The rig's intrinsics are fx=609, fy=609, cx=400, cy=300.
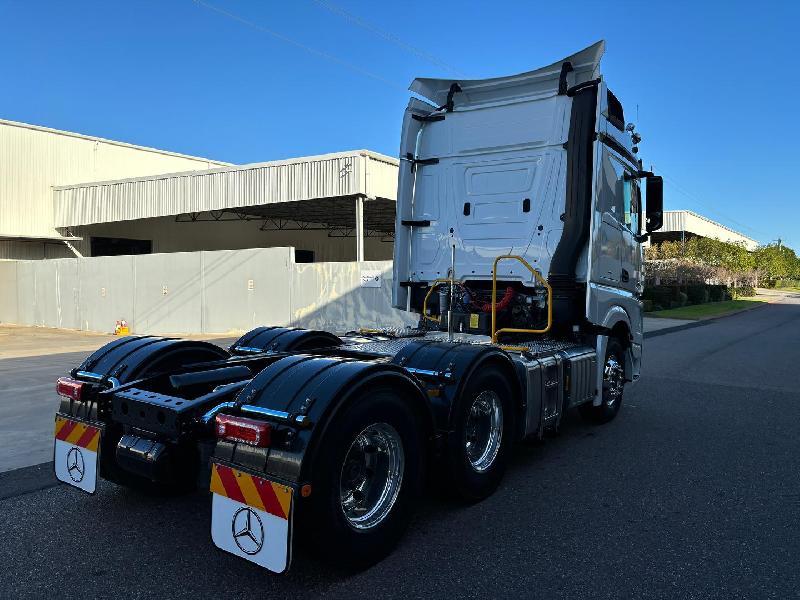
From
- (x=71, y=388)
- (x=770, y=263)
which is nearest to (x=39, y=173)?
(x=71, y=388)

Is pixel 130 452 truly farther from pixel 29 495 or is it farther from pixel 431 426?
pixel 431 426

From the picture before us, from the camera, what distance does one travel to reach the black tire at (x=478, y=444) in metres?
4.09

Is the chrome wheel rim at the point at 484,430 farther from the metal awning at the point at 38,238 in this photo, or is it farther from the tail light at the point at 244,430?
the metal awning at the point at 38,238

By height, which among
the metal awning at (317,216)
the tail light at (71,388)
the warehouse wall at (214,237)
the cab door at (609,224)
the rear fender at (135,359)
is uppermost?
the metal awning at (317,216)

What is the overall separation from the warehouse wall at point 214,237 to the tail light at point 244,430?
3108 centimetres

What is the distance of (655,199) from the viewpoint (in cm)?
698

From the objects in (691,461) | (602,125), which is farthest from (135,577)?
(602,125)

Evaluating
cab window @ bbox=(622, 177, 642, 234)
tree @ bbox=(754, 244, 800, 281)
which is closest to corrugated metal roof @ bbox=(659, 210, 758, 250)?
tree @ bbox=(754, 244, 800, 281)

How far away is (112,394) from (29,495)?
54.4 inches

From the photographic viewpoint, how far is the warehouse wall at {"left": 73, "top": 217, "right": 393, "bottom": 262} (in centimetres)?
3128

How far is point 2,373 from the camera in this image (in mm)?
10789

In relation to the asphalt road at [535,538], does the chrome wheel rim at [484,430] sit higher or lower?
higher

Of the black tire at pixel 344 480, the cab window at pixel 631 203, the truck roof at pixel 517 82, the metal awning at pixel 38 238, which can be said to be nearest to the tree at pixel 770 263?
the metal awning at pixel 38 238

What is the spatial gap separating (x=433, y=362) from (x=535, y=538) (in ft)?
4.27
